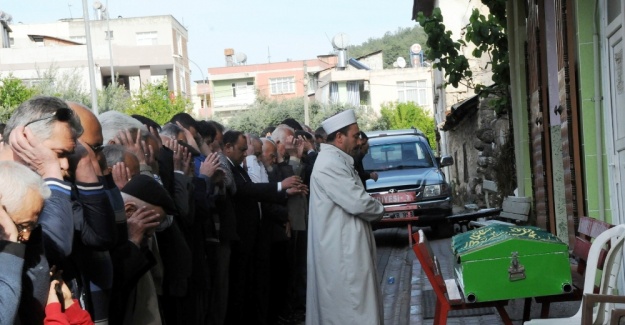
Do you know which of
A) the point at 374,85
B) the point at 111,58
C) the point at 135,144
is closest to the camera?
the point at 135,144

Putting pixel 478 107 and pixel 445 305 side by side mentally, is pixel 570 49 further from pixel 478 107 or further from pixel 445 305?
pixel 478 107

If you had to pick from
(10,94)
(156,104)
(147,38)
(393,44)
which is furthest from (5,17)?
(393,44)

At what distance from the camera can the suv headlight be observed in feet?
60.5

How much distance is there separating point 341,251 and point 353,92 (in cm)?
7821

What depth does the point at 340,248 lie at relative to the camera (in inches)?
338

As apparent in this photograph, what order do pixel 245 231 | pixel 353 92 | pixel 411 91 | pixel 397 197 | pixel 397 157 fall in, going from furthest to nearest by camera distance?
1. pixel 411 91
2. pixel 353 92
3. pixel 397 157
4. pixel 397 197
5. pixel 245 231

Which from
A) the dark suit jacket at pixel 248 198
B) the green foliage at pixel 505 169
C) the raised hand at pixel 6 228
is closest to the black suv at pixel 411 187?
the green foliage at pixel 505 169

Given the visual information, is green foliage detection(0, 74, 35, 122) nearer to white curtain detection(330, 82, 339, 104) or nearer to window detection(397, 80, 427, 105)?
white curtain detection(330, 82, 339, 104)

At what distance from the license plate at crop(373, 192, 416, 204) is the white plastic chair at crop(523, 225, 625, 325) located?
1176 cm

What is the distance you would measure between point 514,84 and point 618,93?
7.55 meters

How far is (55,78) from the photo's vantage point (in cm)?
6178

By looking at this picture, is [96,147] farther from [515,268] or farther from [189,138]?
[189,138]

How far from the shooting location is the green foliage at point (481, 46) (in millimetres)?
18172

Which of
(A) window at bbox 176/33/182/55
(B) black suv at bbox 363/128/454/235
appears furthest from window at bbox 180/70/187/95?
(B) black suv at bbox 363/128/454/235
